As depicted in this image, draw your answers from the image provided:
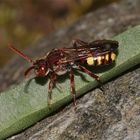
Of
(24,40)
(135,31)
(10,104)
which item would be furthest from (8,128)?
(24,40)

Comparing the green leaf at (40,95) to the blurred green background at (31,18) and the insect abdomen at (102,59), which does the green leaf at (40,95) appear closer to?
the insect abdomen at (102,59)

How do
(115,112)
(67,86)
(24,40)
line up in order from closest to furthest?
(115,112)
(67,86)
(24,40)

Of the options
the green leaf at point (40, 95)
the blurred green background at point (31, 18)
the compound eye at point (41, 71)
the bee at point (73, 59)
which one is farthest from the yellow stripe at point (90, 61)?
the blurred green background at point (31, 18)

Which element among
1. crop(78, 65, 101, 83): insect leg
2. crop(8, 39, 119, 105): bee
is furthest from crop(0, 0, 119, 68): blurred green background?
crop(78, 65, 101, 83): insect leg

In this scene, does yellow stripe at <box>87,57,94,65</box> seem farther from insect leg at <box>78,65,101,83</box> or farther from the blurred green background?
the blurred green background

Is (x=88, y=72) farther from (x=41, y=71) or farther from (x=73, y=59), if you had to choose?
(x=41, y=71)

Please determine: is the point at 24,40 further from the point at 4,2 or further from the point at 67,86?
the point at 67,86
